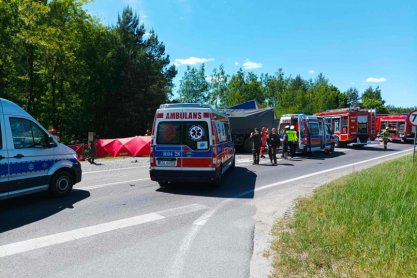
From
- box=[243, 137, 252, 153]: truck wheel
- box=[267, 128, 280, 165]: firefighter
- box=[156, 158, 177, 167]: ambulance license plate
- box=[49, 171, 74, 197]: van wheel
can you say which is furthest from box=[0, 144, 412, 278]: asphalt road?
box=[243, 137, 252, 153]: truck wheel

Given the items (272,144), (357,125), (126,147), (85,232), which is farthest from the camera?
(357,125)

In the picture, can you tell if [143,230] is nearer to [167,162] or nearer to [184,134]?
[167,162]

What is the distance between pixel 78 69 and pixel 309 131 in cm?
2277

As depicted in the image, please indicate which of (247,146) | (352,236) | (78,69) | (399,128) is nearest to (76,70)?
(78,69)

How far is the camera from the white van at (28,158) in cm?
677

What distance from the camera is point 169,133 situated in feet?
30.5

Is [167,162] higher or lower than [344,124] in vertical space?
lower

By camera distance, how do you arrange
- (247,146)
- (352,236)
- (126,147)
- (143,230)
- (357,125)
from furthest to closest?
(357,125) < (247,146) < (126,147) < (143,230) < (352,236)

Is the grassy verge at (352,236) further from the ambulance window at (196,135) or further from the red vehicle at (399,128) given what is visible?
the red vehicle at (399,128)

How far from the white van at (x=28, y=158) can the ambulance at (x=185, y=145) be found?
2291 millimetres

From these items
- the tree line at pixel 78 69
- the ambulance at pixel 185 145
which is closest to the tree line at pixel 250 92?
the tree line at pixel 78 69

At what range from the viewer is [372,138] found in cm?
2589

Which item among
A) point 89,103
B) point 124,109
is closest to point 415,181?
point 124,109

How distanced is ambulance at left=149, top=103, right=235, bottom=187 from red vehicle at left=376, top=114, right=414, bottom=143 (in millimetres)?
32629
